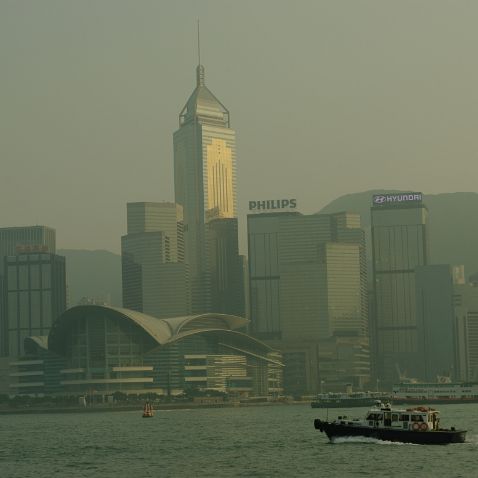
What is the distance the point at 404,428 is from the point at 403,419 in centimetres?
104

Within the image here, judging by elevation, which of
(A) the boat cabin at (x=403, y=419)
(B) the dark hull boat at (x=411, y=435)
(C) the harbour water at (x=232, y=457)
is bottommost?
(C) the harbour water at (x=232, y=457)

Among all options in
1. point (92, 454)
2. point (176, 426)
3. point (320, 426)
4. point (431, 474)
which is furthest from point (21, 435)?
point (431, 474)

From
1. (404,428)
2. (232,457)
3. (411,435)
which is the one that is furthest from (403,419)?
(232,457)

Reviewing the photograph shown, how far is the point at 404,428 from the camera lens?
110m

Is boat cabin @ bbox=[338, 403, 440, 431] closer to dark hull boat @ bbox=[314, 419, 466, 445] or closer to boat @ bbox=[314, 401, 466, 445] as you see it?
boat @ bbox=[314, 401, 466, 445]

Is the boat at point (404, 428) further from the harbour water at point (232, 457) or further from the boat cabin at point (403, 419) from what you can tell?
the harbour water at point (232, 457)

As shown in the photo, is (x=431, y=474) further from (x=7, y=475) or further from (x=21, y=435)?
(x=21, y=435)

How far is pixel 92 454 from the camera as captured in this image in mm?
117812

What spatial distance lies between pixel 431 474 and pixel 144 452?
118 ft

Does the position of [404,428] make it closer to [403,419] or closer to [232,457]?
[403,419]

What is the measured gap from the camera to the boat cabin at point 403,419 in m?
110

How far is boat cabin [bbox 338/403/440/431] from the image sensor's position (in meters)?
110

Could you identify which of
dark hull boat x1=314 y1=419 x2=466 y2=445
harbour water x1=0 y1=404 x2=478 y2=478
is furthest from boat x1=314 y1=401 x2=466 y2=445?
harbour water x1=0 y1=404 x2=478 y2=478

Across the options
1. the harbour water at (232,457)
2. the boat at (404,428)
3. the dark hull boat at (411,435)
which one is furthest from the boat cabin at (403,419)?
the harbour water at (232,457)
